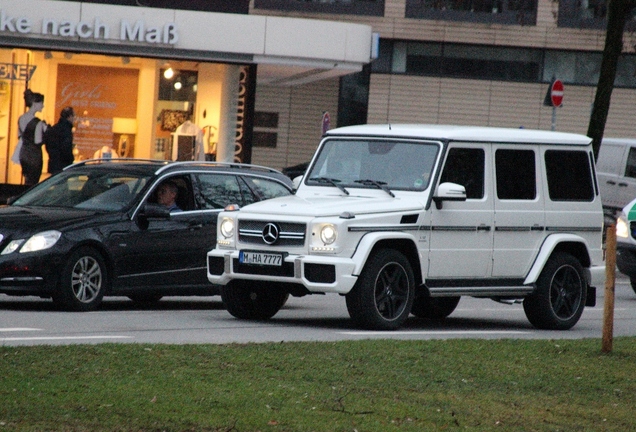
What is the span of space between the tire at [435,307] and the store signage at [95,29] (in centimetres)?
1368

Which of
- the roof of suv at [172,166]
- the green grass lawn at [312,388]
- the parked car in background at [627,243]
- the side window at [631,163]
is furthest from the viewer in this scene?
the side window at [631,163]

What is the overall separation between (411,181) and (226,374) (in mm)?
4483

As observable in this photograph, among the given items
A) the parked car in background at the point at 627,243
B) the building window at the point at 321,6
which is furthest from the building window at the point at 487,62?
the parked car in background at the point at 627,243

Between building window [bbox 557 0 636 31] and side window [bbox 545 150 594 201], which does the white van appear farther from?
side window [bbox 545 150 594 201]

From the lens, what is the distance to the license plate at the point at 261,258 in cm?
1147

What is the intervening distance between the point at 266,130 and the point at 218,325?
94.4 ft

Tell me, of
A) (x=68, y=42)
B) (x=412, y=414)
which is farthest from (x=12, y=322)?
(x=68, y=42)

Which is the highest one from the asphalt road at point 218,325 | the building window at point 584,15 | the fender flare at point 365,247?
the building window at point 584,15

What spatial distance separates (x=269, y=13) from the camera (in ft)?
123

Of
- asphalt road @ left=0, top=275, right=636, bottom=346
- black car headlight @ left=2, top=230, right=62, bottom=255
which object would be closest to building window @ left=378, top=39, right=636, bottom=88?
asphalt road @ left=0, top=275, right=636, bottom=346

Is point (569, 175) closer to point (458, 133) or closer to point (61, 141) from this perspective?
point (458, 133)

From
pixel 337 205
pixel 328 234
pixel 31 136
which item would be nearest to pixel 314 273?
pixel 328 234

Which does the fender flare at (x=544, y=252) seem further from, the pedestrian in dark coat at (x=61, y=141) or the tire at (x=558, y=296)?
the pedestrian in dark coat at (x=61, y=141)

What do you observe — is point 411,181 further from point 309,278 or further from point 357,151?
point 309,278
